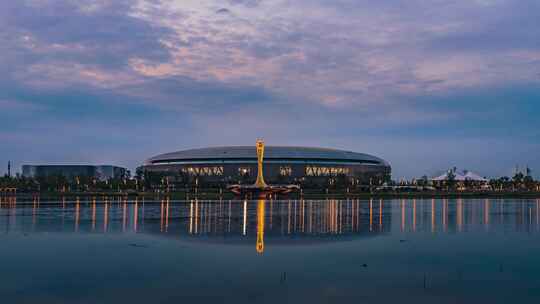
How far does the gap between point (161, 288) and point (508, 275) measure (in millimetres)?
8393

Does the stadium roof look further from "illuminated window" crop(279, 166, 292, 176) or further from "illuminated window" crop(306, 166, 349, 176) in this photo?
"illuminated window" crop(306, 166, 349, 176)

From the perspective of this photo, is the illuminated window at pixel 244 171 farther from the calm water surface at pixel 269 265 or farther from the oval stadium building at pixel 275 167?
the calm water surface at pixel 269 265

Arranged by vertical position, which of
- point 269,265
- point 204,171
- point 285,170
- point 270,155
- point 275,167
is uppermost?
point 270,155

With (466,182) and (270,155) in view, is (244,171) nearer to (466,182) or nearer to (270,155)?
(270,155)

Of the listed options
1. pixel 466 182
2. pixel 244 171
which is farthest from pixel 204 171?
pixel 466 182

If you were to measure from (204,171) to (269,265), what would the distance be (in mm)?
123719

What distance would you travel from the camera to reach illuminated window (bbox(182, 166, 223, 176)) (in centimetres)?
13688

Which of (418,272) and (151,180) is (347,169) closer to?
(151,180)

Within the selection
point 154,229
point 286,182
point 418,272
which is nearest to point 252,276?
point 418,272

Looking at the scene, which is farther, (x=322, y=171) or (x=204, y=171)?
(x=204, y=171)

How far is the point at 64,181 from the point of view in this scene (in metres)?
117

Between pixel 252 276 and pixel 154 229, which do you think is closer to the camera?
pixel 252 276

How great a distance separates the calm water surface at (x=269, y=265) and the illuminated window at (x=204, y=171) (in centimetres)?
11093

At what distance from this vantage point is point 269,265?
15539mm
